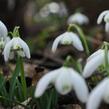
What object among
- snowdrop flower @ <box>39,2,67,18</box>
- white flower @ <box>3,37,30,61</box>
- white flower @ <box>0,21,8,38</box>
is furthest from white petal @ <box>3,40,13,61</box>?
snowdrop flower @ <box>39,2,67,18</box>

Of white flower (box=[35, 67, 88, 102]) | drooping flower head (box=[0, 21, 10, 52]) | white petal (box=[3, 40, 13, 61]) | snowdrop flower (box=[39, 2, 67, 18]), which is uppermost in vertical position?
drooping flower head (box=[0, 21, 10, 52])

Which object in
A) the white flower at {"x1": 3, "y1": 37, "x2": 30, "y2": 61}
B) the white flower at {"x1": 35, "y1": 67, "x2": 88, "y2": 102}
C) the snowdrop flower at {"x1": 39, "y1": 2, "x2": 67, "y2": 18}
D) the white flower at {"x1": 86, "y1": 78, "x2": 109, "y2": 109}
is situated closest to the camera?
the white flower at {"x1": 86, "y1": 78, "x2": 109, "y2": 109}

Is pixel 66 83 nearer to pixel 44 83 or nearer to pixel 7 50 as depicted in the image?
pixel 44 83

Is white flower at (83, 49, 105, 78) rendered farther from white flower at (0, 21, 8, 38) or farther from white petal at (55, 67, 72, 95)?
white flower at (0, 21, 8, 38)

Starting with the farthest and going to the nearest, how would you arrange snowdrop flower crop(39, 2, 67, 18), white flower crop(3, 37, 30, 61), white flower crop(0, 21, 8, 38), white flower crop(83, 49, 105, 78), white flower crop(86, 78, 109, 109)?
snowdrop flower crop(39, 2, 67, 18)
white flower crop(0, 21, 8, 38)
white flower crop(3, 37, 30, 61)
white flower crop(83, 49, 105, 78)
white flower crop(86, 78, 109, 109)

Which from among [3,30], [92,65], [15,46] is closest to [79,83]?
[92,65]

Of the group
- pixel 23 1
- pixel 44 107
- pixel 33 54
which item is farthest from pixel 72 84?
pixel 23 1

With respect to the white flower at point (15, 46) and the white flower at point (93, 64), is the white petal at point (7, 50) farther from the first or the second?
the white flower at point (93, 64)
